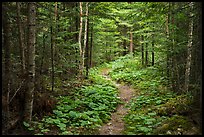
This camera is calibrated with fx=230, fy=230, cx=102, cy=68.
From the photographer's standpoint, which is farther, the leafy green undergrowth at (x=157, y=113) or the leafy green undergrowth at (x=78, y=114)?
the leafy green undergrowth at (x=78, y=114)

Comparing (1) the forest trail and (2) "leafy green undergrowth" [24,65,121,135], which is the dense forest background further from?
(1) the forest trail

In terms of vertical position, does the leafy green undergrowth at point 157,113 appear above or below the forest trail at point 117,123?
above

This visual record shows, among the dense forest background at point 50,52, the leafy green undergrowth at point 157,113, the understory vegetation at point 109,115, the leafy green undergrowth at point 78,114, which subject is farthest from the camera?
the dense forest background at point 50,52

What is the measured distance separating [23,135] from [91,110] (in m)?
3.99

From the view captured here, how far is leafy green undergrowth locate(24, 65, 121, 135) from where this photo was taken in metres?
8.66

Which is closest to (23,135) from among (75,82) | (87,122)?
(87,122)

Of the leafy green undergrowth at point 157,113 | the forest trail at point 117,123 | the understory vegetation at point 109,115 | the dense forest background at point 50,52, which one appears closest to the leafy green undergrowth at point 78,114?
the understory vegetation at point 109,115

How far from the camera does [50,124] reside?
8.92 metres

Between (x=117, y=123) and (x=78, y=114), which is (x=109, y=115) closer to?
(x=117, y=123)

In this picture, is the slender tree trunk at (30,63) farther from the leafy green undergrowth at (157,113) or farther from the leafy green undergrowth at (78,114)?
the leafy green undergrowth at (157,113)

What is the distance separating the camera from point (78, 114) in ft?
33.1

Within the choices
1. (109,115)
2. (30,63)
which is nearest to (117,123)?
(109,115)

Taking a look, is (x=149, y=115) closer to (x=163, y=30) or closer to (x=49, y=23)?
(x=49, y=23)

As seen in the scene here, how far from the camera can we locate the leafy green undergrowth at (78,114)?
866cm
